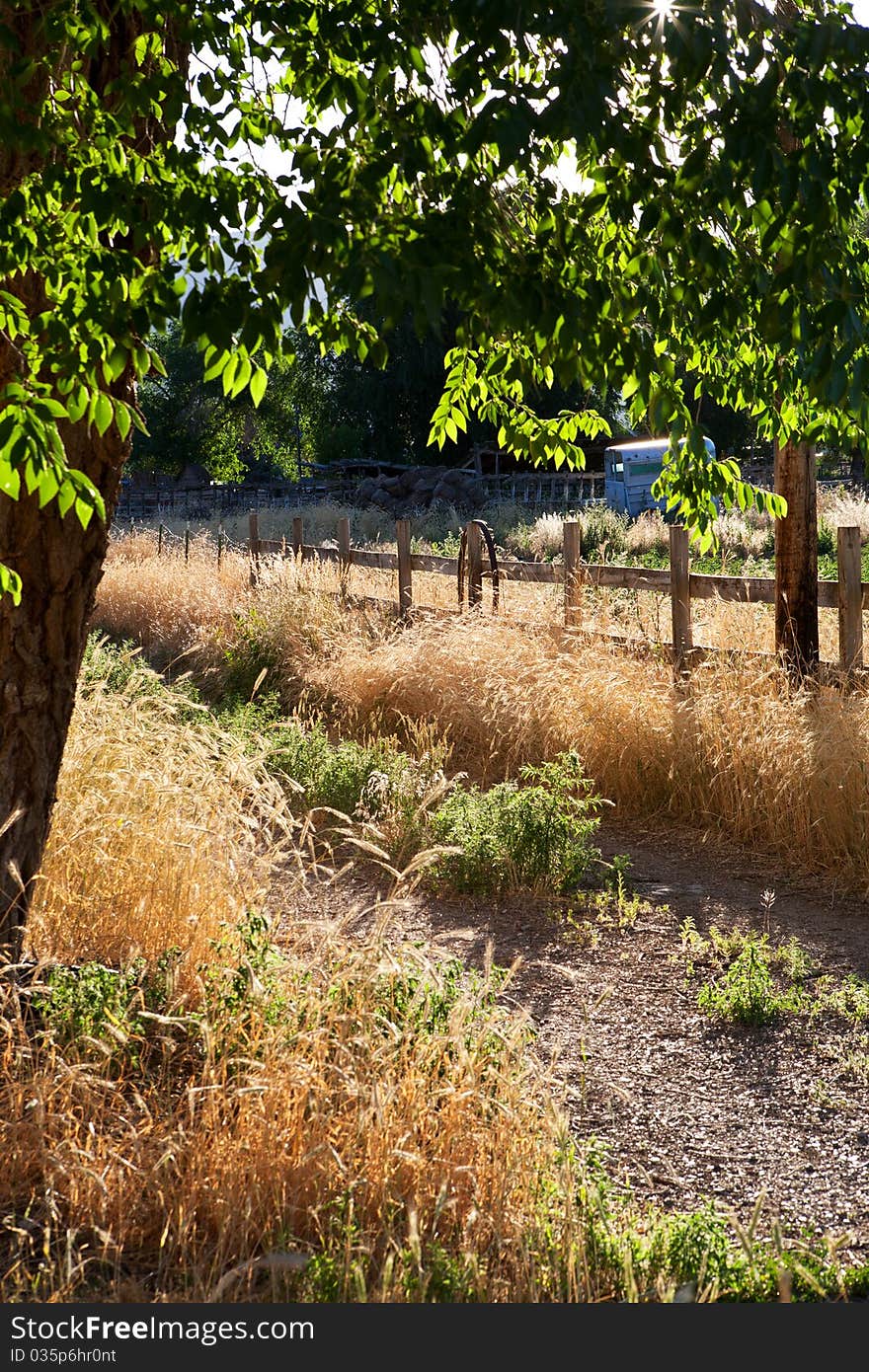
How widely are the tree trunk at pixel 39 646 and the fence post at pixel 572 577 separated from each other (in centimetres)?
555

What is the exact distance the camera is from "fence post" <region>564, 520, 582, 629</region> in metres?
9.61

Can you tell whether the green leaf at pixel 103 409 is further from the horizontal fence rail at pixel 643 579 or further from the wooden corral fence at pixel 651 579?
the horizontal fence rail at pixel 643 579

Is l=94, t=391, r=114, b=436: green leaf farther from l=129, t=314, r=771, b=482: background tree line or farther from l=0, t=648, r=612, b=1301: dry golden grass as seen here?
l=129, t=314, r=771, b=482: background tree line

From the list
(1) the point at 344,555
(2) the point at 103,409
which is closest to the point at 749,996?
(2) the point at 103,409

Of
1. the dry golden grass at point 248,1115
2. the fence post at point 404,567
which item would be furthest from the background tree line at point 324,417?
the dry golden grass at point 248,1115

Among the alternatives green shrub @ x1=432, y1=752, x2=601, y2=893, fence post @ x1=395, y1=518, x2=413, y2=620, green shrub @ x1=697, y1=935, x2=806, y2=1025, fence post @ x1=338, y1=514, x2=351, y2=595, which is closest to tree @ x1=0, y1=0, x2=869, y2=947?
green shrub @ x1=697, y1=935, x2=806, y2=1025

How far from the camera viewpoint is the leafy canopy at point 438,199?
253cm

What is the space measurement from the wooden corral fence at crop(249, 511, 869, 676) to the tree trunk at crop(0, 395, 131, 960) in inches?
195

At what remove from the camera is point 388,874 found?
7.18 meters

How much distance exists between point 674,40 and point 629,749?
19.1 feet

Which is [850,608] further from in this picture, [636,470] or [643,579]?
[636,470]

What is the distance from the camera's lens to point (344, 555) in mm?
13875

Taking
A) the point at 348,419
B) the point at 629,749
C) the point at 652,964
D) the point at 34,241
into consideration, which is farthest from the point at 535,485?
the point at 34,241

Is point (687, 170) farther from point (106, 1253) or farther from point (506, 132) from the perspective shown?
point (106, 1253)
